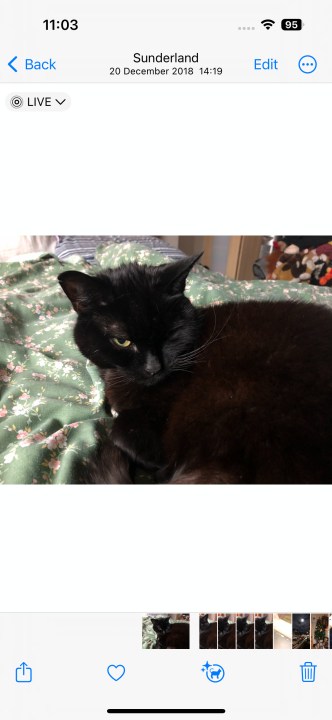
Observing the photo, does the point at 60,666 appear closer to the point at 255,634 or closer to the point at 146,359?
the point at 255,634

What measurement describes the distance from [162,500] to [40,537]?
0.16 m

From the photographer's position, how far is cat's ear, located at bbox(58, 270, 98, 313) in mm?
737

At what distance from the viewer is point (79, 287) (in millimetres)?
758

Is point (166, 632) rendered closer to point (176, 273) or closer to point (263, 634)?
point (263, 634)

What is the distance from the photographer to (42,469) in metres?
0.68

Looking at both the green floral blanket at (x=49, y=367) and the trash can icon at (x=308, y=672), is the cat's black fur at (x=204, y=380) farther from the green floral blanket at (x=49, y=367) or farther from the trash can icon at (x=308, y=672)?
the trash can icon at (x=308, y=672)
